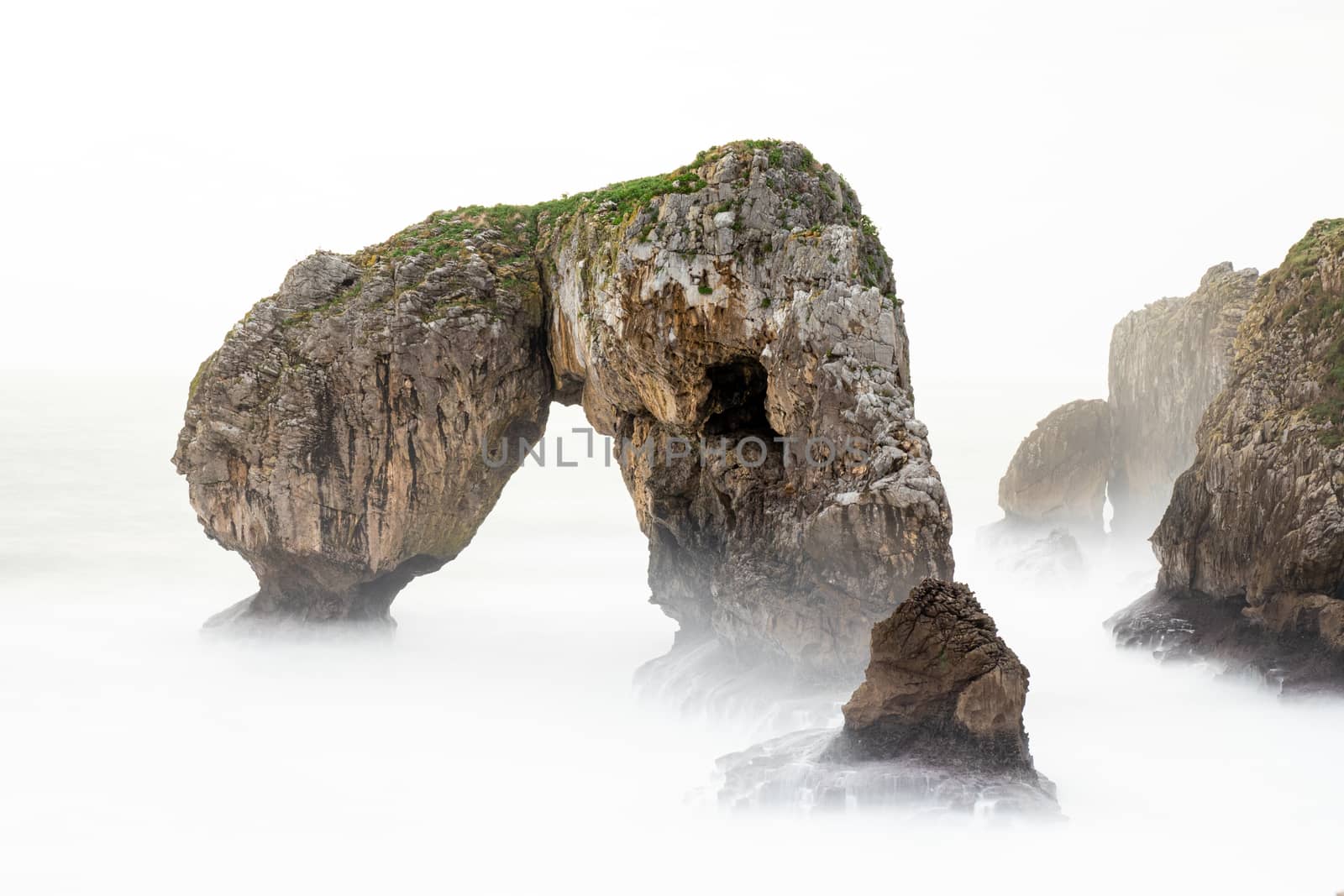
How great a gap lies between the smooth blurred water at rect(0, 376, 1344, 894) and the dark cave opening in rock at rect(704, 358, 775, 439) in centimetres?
675

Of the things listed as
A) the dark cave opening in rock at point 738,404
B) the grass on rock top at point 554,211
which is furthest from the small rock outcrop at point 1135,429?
the dark cave opening in rock at point 738,404

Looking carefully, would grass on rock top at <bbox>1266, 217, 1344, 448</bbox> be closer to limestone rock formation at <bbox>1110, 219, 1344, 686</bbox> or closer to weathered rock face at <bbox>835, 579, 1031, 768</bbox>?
limestone rock formation at <bbox>1110, 219, 1344, 686</bbox>

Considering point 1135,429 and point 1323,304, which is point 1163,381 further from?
point 1323,304

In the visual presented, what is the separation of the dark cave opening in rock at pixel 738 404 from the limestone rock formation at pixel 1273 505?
11.5m

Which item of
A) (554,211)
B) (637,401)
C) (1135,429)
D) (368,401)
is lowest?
(1135,429)

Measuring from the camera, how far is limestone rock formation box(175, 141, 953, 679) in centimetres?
2547

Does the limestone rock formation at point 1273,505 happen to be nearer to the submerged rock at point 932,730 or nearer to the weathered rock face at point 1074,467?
the submerged rock at point 932,730

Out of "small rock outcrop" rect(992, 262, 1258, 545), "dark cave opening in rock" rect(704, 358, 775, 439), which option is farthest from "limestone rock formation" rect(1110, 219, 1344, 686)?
"small rock outcrop" rect(992, 262, 1258, 545)

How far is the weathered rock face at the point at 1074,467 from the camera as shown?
49.8 meters

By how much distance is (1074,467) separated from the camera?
4981cm

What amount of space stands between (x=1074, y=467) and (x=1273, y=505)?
2188cm

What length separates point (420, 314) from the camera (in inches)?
1251

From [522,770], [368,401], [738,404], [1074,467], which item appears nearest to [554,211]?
[368,401]

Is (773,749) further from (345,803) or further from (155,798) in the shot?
(155,798)
